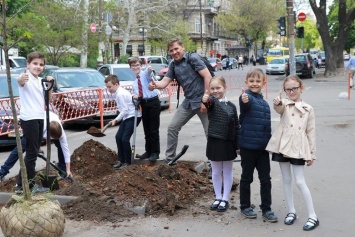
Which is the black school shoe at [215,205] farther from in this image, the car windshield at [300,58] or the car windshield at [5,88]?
the car windshield at [300,58]

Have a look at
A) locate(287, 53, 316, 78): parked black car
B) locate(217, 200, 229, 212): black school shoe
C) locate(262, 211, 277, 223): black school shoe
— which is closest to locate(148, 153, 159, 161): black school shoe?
locate(217, 200, 229, 212): black school shoe

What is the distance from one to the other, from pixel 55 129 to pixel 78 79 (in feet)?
→ 29.5

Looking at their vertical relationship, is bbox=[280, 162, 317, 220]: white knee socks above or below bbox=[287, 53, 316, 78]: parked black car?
below

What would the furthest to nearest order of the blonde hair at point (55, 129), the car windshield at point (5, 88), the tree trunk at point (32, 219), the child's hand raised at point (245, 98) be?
the car windshield at point (5, 88) → the blonde hair at point (55, 129) → the child's hand raised at point (245, 98) → the tree trunk at point (32, 219)

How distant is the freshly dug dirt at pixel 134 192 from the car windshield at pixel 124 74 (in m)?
Result: 10.6

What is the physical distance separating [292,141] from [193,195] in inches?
64.0

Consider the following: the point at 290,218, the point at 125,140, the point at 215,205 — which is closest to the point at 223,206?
the point at 215,205

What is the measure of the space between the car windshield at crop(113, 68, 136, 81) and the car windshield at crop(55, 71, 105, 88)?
1504 mm

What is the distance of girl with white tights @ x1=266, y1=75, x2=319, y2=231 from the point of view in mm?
5406

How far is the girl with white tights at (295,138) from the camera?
541 centimetres

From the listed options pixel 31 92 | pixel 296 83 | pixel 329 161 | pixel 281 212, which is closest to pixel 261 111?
pixel 296 83

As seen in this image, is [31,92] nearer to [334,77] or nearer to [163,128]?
[163,128]

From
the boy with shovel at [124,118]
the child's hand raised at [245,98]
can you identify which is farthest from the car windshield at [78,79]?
the child's hand raised at [245,98]

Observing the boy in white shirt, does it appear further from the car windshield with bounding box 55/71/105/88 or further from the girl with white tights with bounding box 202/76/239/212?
the car windshield with bounding box 55/71/105/88
